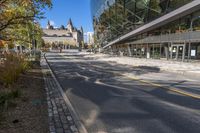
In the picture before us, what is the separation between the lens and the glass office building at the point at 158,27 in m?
27.3

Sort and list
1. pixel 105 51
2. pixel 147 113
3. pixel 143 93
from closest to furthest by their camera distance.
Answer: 1. pixel 147 113
2. pixel 143 93
3. pixel 105 51

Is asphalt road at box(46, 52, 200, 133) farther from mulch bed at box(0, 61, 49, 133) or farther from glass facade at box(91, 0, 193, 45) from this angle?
glass facade at box(91, 0, 193, 45)

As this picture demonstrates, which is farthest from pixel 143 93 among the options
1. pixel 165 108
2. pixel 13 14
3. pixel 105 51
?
pixel 105 51

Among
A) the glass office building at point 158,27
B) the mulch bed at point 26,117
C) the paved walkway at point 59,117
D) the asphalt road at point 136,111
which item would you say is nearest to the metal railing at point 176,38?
the glass office building at point 158,27

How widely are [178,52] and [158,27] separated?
7.31 meters

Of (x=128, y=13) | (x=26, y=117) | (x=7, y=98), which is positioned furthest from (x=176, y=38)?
(x=26, y=117)

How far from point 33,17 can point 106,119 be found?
676cm

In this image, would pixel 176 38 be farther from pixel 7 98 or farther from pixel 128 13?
pixel 7 98

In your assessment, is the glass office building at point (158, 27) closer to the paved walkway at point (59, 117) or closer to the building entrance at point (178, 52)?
the building entrance at point (178, 52)

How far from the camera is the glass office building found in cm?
2725

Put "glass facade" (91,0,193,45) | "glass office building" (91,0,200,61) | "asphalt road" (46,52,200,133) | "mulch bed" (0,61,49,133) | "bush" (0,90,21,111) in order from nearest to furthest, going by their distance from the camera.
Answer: "mulch bed" (0,61,49,133)
"asphalt road" (46,52,200,133)
"bush" (0,90,21,111)
"glass office building" (91,0,200,61)
"glass facade" (91,0,193,45)

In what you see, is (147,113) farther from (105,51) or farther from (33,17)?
(105,51)

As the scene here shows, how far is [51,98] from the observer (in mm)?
7516

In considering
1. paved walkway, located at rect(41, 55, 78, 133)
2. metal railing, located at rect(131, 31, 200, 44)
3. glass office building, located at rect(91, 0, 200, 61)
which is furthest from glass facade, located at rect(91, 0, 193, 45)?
paved walkway, located at rect(41, 55, 78, 133)
